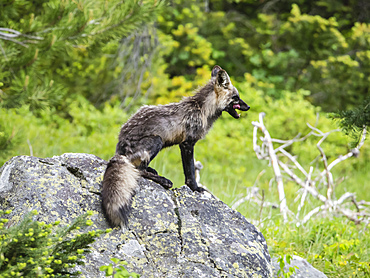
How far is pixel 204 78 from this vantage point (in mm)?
11477

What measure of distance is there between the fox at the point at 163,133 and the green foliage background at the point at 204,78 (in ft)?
1.33

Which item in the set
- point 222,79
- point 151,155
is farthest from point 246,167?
point 151,155

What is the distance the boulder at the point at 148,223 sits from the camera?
105 inches

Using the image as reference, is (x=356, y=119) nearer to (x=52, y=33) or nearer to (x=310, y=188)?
(x=310, y=188)

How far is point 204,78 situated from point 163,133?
8045 mm

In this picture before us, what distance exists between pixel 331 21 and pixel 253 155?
15.4 ft

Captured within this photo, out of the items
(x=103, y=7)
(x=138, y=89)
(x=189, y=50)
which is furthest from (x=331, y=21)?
(x=103, y=7)

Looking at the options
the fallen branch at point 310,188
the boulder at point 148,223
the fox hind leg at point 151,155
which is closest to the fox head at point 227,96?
the fox hind leg at point 151,155

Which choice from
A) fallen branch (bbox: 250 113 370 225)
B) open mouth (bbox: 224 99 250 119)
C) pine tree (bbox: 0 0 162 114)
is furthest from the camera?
fallen branch (bbox: 250 113 370 225)

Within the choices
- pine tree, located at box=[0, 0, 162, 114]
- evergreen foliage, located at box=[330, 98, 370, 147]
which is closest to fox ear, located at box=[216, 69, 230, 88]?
evergreen foliage, located at box=[330, 98, 370, 147]

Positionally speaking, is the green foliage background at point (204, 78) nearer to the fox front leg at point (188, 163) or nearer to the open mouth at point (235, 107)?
the open mouth at point (235, 107)

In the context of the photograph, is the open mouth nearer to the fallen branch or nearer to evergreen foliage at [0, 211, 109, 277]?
the fallen branch

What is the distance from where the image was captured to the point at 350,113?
3.43m

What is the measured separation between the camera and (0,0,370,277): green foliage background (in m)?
4.99
